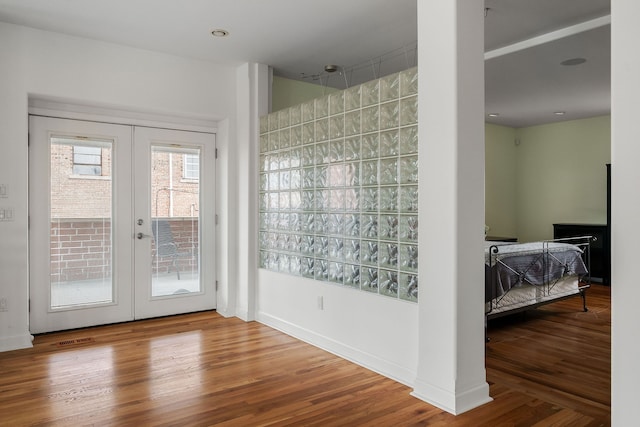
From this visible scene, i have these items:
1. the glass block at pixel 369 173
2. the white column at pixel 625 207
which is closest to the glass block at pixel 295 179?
the glass block at pixel 369 173

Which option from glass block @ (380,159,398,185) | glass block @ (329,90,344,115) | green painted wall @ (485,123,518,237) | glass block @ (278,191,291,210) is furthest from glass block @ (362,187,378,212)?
green painted wall @ (485,123,518,237)

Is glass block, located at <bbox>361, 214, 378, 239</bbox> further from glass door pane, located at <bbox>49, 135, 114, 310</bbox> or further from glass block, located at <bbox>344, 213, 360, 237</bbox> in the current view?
glass door pane, located at <bbox>49, 135, 114, 310</bbox>

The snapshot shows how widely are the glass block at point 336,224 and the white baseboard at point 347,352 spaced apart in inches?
34.5

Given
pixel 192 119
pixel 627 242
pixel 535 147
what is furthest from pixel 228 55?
pixel 535 147

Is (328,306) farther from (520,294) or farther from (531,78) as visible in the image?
(531,78)

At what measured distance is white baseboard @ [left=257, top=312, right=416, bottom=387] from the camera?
10.2 ft

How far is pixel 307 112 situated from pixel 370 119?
0.90 meters

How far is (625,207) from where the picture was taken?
1.81 m

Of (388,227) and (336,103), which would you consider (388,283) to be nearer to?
(388,227)

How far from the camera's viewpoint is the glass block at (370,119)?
3.35m

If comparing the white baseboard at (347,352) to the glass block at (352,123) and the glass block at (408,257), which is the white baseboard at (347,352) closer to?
the glass block at (408,257)

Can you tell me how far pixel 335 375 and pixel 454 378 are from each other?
0.90 m

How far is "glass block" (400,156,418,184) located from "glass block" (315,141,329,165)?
36.1 inches

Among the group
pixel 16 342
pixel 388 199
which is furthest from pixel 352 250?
pixel 16 342
